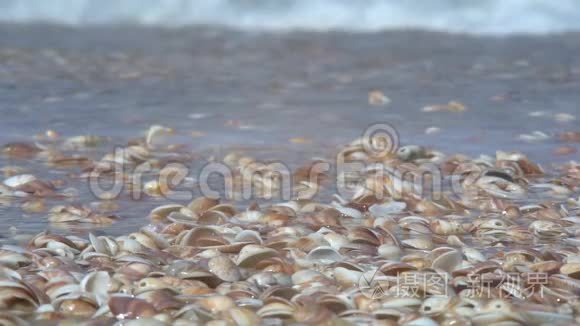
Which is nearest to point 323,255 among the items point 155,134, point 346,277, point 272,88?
point 346,277

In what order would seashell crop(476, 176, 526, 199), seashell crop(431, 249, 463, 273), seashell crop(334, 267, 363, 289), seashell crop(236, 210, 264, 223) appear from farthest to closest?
seashell crop(476, 176, 526, 199) → seashell crop(236, 210, 264, 223) → seashell crop(431, 249, 463, 273) → seashell crop(334, 267, 363, 289)

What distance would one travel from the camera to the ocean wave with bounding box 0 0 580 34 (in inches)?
303

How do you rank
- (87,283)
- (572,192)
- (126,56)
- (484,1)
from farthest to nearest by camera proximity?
(484,1), (126,56), (572,192), (87,283)

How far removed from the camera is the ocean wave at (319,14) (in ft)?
25.3

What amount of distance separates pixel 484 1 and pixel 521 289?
6000mm

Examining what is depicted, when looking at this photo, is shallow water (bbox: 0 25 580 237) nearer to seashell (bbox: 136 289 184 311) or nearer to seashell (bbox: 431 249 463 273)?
seashell (bbox: 136 289 184 311)

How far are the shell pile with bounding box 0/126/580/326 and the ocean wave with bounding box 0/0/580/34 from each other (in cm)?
437

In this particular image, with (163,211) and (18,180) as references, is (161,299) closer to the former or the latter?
(163,211)

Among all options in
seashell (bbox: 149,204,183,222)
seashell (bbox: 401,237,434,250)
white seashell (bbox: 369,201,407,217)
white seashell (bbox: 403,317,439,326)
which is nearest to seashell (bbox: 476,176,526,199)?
white seashell (bbox: 369,201,407,217)

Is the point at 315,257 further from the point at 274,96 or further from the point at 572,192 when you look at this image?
the point at 274,96

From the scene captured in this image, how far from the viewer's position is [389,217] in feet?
9.87

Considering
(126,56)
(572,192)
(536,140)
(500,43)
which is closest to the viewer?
(572,192)

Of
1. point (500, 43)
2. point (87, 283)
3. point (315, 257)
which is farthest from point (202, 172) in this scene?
point (500, 43)

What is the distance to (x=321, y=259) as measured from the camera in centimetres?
254
